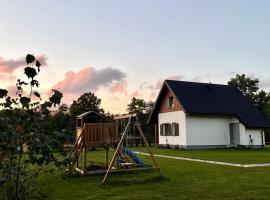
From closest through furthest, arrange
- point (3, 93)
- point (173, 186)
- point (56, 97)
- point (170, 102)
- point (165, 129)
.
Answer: point (3, 93), point (56, 97), point (173, 186), point (170, 102), point (165, 129)

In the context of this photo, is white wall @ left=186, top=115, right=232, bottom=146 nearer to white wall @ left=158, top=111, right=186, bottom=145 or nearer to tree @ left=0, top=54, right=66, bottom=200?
white wall @ left=158, top=111, right=186, bottom=145

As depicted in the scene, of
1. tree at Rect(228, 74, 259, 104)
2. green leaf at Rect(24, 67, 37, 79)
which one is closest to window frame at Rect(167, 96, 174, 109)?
green leaf at Rect(24, 67, 37, 79)

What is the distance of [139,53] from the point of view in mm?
19562

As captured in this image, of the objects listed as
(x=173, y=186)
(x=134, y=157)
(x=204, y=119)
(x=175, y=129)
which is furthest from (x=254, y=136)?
(x=173, y=186)

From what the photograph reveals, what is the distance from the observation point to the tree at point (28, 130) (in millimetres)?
3753

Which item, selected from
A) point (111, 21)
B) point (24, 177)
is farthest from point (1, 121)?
point (111, 21)

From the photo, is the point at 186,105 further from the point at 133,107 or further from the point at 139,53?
the point at 133,107

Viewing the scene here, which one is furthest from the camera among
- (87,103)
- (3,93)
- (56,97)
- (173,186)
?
(87,103)

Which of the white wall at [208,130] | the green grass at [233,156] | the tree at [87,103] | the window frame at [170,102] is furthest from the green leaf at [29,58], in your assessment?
the tree at [87,103]

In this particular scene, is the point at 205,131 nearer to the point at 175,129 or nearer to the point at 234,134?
the point at 175,129

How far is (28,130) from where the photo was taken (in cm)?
393

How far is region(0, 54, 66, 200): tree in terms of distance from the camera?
12.3ft

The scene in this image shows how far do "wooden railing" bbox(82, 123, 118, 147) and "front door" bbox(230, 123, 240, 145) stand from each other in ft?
60.7

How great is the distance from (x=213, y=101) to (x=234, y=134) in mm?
3021
